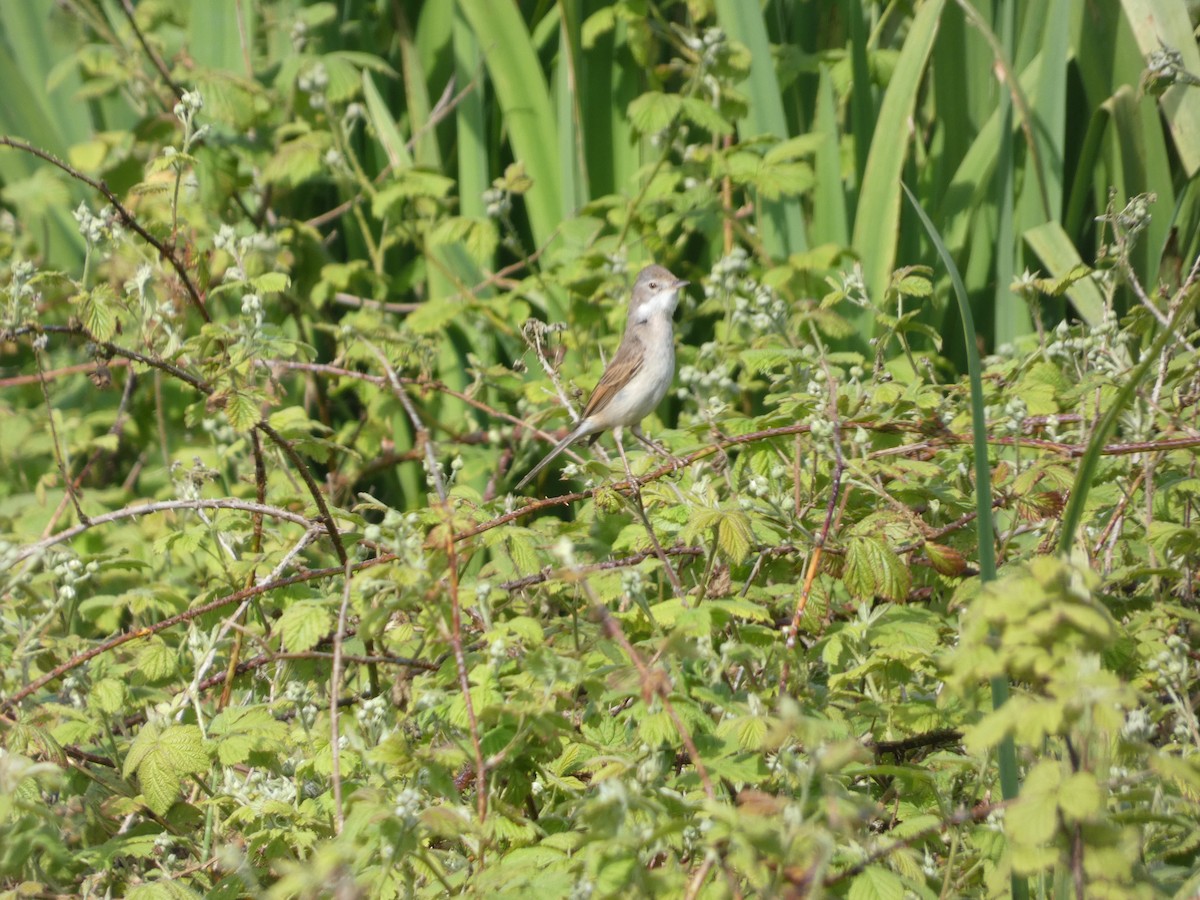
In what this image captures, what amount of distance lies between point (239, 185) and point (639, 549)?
3169 mm

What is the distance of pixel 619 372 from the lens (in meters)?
4.29

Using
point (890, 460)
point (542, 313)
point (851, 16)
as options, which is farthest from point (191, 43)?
point (890, 460)

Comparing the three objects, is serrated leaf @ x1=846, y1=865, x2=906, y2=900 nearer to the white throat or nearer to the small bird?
the small bird

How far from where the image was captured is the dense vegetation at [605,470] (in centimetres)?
193

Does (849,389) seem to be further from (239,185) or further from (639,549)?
(239,185)

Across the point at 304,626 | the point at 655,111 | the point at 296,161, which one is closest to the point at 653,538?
the point at 304,626

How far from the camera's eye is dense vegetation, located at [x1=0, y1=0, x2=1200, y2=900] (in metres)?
1.93

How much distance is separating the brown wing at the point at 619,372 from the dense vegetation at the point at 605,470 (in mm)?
122

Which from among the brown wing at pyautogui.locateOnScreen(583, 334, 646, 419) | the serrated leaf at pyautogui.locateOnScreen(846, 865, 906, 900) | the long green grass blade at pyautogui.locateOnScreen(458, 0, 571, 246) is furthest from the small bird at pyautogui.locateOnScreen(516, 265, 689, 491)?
the serrated leaf at pyautogui.locateOnScreen(846, 865, 906, 900)

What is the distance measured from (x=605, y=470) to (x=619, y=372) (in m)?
1.65

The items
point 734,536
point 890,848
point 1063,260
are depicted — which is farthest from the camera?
point 1063,260

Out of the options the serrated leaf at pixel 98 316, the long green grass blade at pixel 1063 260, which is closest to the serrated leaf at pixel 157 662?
the serrated leaf at pixel 98 316

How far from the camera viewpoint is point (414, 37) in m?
5.49

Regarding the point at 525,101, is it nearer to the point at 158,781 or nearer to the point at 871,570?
the point at 871,570
